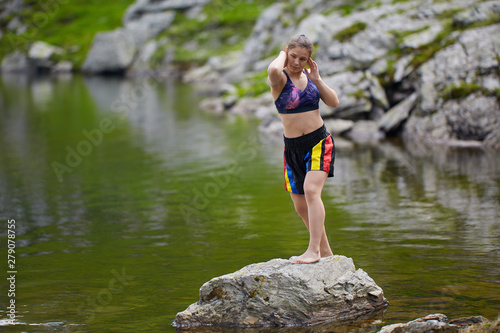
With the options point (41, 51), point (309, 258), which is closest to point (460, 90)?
point (309, 258)

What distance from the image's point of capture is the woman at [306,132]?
771 centimetres

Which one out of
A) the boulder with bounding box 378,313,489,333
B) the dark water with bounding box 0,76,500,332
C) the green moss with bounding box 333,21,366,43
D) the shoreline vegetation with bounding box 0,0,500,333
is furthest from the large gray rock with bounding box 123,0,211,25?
the boulder with bounding box 378,313,489,333

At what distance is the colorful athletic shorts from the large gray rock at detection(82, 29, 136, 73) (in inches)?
3030

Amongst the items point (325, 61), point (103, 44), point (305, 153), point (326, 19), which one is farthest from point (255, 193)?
point (103, 44)

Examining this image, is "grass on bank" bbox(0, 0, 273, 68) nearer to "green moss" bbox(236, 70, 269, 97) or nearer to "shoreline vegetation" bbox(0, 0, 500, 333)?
"shoreline vegetation" bbox(0, 0, 500, 333)

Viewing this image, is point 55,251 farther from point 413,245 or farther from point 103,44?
point 103,44

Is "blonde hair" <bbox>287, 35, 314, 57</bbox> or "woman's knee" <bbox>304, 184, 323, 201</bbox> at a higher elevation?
"blonde hair" <bbox>287, 35, 314, 57</bbox>

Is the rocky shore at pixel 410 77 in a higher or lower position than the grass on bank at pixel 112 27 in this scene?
lower

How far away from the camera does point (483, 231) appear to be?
37.5 feet

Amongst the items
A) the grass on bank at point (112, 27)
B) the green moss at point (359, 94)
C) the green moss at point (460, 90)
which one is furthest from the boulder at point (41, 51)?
the green moss at point (460, 90)

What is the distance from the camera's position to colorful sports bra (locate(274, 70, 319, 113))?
779 centimetres

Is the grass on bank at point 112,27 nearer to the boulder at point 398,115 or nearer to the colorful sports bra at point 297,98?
the boulder at point 398,115

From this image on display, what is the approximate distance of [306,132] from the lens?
25.9 feet

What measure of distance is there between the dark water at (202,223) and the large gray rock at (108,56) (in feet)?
188
